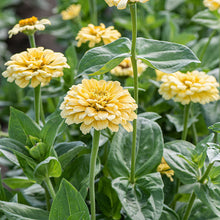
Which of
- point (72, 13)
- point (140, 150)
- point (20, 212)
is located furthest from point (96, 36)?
point (72, 13)

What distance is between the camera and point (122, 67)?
2.46 feet

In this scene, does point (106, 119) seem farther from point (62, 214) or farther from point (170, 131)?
point (170, 131)

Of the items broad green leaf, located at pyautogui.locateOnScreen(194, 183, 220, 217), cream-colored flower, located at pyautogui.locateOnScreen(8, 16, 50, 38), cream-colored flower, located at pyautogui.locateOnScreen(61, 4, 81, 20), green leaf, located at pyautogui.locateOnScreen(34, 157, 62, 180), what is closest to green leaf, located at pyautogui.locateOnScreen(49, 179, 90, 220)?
green leaf, located at pyautogui.locateOnScreen(34, 157, 62, 180)

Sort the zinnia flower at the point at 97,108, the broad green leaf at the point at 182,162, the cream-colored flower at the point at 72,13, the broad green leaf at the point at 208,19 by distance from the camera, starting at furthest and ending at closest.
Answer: the cream-colored flower at the point at 72,13
the broad green leaf at the point at 208,19
the broad green leaf at the point at 182,162
the zinnia flower at the point at 97,108

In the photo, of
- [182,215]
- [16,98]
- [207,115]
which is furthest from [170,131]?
[16,98]

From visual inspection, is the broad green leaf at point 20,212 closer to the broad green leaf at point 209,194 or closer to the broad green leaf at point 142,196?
the broad green leaf at point 142,196

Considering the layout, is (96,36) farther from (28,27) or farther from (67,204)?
(67,204)

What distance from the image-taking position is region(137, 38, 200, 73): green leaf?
0.47 m

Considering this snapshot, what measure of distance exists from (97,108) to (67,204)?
5.1 inches

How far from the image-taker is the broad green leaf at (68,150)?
544 mm

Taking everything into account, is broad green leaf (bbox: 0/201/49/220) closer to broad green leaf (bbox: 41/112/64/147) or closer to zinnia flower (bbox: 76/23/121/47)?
broad green leaf (bbox: 41/112/64/147)

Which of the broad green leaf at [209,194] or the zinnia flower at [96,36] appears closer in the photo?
the broad green leaf at [209,194]

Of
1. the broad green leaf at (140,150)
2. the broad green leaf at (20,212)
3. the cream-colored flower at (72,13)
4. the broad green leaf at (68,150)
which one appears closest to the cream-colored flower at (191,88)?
the broad green leaf at (140,150)

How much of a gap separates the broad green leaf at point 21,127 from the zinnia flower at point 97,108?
131 mm
